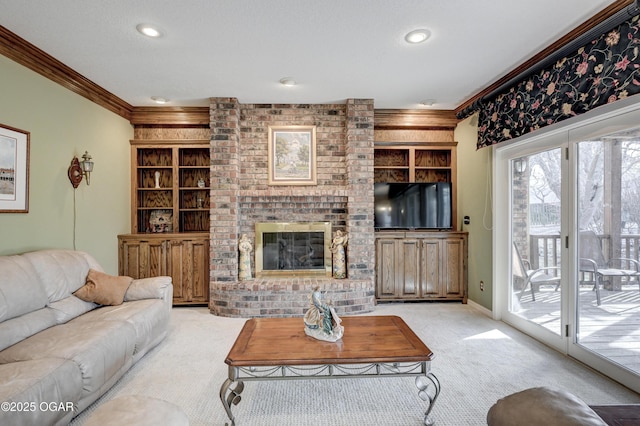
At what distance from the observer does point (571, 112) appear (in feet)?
8.43

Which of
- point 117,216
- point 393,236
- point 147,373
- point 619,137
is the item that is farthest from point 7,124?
point 619,137

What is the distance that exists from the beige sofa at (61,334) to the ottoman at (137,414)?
1.54ft

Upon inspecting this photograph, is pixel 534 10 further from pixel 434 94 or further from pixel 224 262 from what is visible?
pixel 224 262

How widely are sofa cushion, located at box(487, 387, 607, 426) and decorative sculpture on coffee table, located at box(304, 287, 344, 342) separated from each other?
3.71ft

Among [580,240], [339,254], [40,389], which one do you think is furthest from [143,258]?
[580,240]

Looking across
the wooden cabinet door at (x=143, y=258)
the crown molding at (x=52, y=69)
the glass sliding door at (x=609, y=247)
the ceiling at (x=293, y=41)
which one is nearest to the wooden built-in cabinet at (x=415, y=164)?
the ceiling at (x=293, y=41)

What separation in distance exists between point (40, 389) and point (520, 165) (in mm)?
4341

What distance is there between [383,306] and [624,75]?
3.35 metres

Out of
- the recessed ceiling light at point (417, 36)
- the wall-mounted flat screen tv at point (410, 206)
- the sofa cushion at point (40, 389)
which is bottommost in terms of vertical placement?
the sofa cushion at point (40, 389)

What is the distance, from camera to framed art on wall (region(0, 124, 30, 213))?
8.39 ft

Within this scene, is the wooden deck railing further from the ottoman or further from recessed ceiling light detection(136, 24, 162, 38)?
recessed ceiling light detection(136, 24, 162, 38)

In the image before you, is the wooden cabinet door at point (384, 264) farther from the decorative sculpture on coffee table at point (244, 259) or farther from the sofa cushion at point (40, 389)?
the sofa cushion at point (40, 389)

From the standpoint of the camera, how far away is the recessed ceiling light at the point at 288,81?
3404mm

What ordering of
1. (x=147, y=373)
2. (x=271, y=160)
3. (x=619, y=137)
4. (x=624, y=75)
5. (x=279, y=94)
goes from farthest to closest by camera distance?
(x=271, y=160)
(x=279, y=94)
(x=147, y=373)
(x=619, y=137)
(x=624, y=75)
